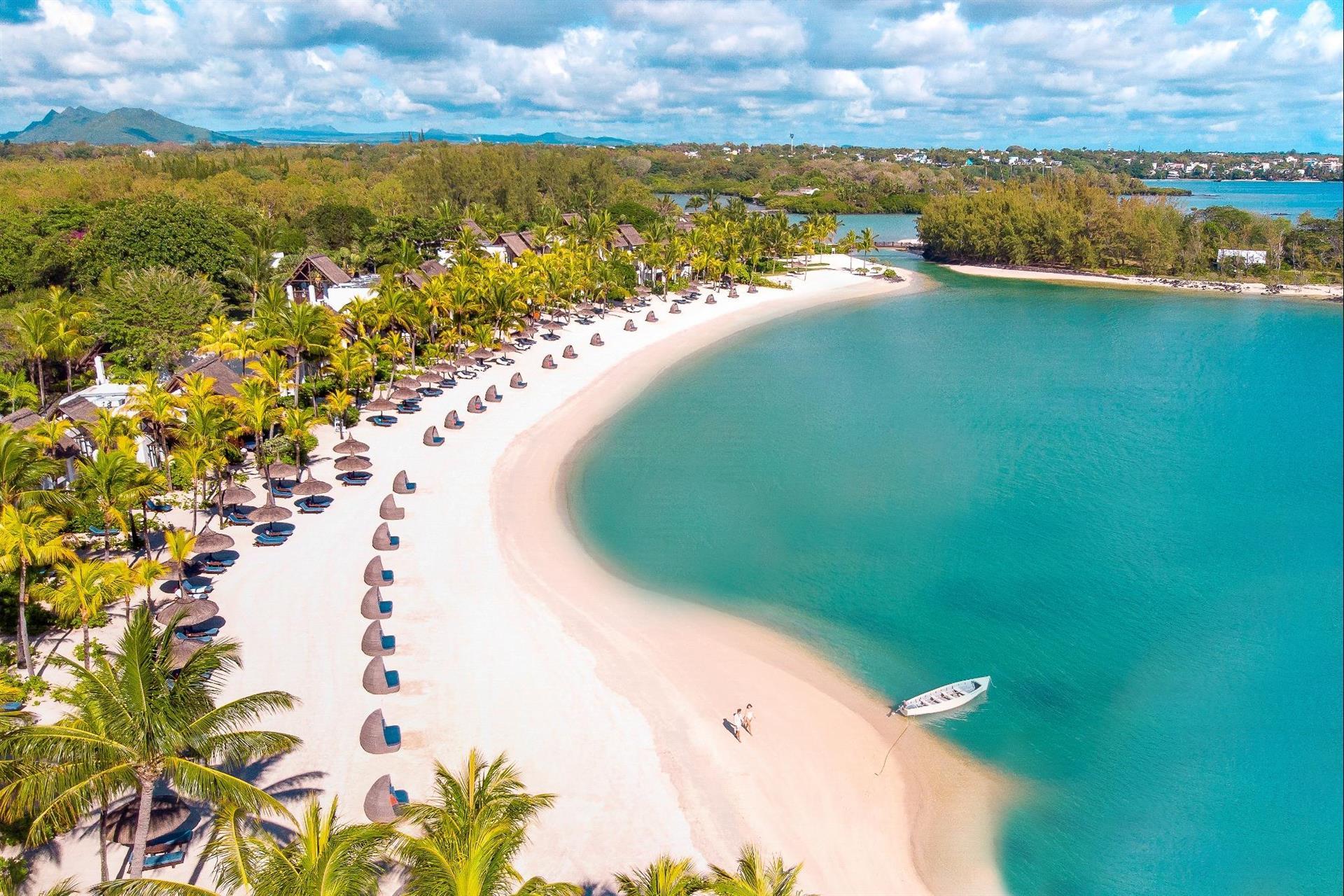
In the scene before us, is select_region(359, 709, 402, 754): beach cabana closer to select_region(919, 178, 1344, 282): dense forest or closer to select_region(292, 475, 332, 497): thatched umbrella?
select_region(292, 475, 332, 497): thatched umbrella

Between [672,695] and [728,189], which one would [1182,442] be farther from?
[728,189]

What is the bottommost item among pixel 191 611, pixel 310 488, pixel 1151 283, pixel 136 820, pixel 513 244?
pixel 136 820

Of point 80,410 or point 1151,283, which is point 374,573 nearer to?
point 80,410

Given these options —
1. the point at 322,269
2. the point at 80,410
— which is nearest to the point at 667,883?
the point at 80,410

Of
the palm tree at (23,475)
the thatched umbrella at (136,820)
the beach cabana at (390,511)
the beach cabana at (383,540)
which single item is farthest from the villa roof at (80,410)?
the thatched umbrella at (136,820)

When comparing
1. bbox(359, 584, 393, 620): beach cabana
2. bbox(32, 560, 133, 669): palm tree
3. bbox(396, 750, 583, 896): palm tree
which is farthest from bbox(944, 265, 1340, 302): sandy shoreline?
bbox(32, 560, 133, 669): palm tree

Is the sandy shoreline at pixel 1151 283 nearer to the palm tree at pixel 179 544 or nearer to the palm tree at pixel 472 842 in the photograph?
the palm tree at pixel 179 544
